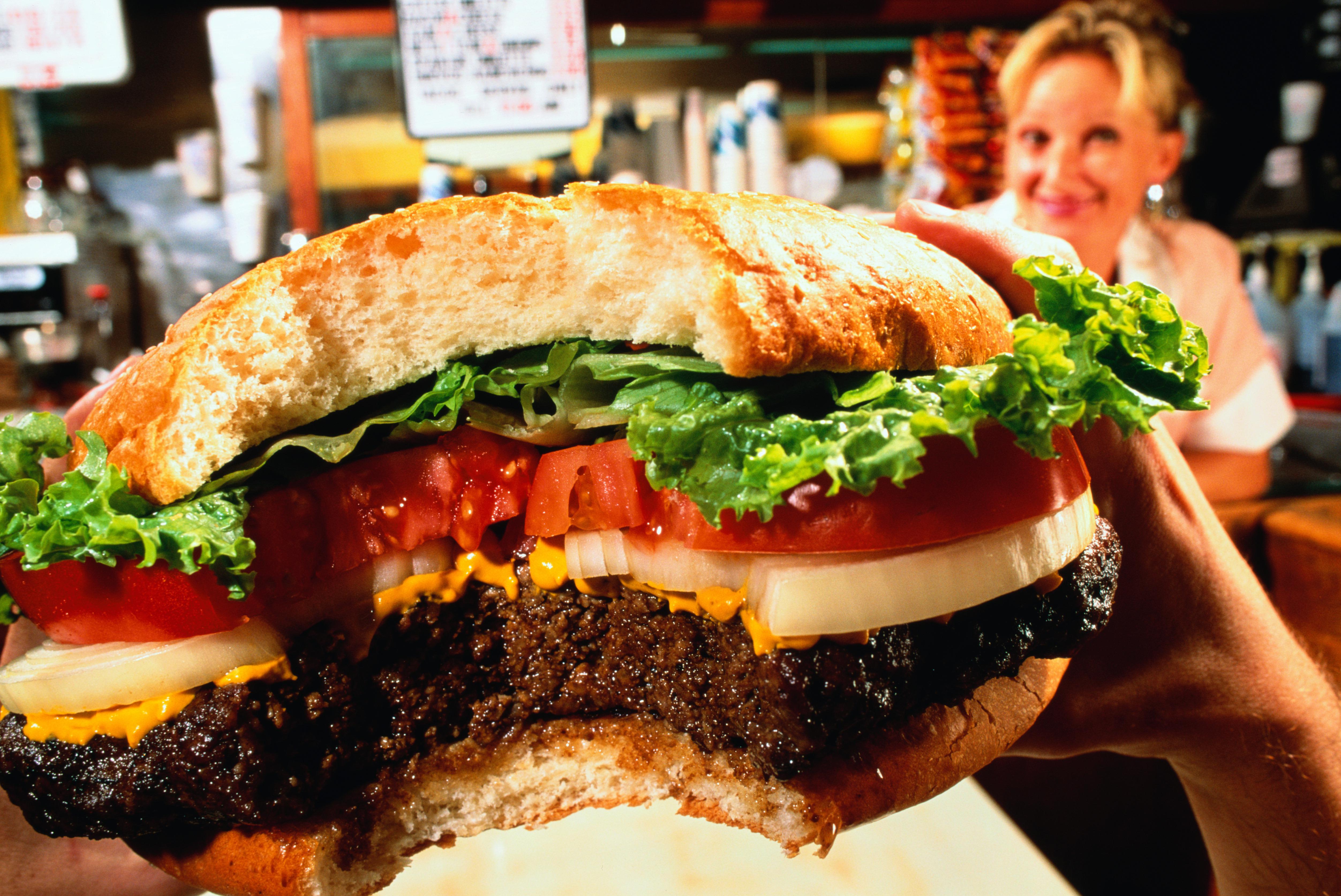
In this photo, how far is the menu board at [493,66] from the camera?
4.25 m

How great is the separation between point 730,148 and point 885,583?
176 inches

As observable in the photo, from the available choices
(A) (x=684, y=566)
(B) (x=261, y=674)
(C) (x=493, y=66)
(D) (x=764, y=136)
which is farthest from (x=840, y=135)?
(B) (x=261, y=674)

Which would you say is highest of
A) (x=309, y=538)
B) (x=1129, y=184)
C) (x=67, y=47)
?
(x=67, y=47)

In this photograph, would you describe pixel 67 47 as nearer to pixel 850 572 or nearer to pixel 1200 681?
pixel 850 572

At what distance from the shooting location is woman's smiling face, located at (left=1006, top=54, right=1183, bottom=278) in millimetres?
4312

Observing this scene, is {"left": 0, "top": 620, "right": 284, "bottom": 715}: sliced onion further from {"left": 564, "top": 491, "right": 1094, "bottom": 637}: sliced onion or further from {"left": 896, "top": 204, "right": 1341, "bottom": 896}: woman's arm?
{"left": 896, "top": 204, "right": 1341, "bottom": 896}: woman's arm

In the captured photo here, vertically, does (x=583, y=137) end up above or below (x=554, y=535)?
above

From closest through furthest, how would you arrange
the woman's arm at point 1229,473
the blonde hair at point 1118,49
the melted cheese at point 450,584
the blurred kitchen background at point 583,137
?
1. the melted cheese at point 450,584
2. the blonde hair at point 1118,49
3. the blurred kitchen background at point 583,137
4. the woman's arm at point 1229,473

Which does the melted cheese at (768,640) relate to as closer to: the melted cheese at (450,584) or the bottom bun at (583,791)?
the bottom bun at (583,791)

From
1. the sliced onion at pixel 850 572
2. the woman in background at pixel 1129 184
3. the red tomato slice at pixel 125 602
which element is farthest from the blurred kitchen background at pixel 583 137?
the red tomato slice at pixel 125 602

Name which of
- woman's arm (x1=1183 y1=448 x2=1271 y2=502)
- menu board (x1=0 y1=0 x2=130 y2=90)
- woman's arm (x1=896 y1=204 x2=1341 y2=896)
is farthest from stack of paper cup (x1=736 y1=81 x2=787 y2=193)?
woman's arm (x1=896 y1=204 x2=1341 y2=896)

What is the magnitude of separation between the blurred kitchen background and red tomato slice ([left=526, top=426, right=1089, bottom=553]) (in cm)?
282

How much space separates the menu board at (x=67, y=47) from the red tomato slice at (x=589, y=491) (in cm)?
483

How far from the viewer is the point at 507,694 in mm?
1484
